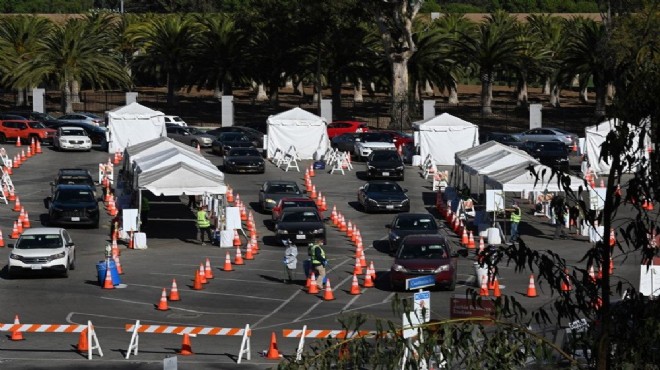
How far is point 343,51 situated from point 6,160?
2913 centimetres

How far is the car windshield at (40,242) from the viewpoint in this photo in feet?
118

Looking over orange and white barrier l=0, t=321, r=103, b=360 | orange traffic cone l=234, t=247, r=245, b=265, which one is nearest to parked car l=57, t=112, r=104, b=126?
orange traffic cone l=234, t=247, r=245, b=265

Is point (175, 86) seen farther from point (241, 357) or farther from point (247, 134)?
point (241, 357)

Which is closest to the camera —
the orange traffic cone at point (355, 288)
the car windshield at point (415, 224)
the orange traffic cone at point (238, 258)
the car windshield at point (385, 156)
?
the orange traffic cone at point (355, 288)

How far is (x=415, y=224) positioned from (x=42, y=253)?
453 inches

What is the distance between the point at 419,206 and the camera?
50.7 meters

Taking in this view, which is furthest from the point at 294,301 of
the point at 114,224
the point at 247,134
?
the point at 247,134

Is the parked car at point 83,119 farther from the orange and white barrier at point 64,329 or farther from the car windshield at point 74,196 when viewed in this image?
the orange and white barrier at point 64,329

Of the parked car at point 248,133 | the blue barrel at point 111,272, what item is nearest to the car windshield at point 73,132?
the parked car at point 248,133

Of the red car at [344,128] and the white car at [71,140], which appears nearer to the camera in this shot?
the white car at [71,140]

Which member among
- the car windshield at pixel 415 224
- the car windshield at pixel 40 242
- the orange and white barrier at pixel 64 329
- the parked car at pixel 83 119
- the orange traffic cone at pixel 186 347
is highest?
the parked car at pixel 83 119

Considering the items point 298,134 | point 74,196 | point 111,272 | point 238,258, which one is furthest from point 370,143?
point 111,272

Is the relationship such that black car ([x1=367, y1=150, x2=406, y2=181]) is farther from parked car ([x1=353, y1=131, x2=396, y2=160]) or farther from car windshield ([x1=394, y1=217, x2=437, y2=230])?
car windshield ([x1=394, y1=217, x2=437, y2=230])

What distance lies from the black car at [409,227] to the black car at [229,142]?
73.8 feet
